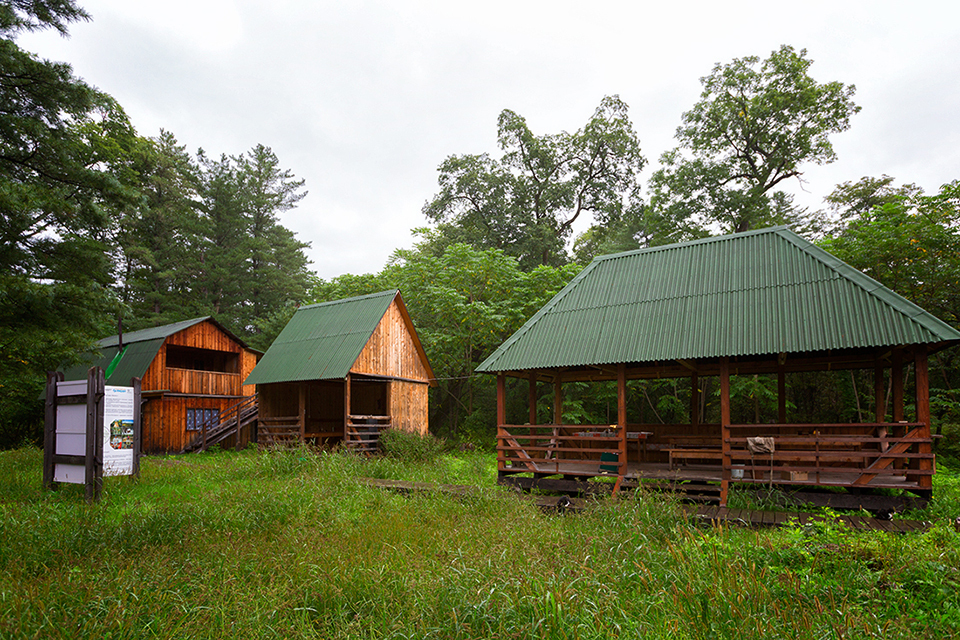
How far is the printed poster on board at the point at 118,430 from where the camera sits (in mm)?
10352

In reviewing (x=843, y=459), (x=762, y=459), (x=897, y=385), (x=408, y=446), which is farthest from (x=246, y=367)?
(x=897, y=385)

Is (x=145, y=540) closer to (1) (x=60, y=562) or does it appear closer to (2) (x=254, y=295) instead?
(1) (x=60, y=562)

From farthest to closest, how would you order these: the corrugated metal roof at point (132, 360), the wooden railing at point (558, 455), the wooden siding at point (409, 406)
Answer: the corrugated metal roof at point (132, 360)
the wooden siding at point (409, 406)
the wooden railing at point (558, 455)

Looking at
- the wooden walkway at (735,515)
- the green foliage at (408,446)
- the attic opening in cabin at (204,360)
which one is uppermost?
the attic opening in cabin at (204,360)

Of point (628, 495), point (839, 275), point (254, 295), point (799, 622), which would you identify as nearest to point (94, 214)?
point (628, 495)

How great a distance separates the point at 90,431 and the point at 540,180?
28669 mm

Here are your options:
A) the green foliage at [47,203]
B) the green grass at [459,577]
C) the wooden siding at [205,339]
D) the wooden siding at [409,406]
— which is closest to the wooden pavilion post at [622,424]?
the green grass at [459,577]

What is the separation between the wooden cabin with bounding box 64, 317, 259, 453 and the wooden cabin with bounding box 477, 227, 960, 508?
15042mm

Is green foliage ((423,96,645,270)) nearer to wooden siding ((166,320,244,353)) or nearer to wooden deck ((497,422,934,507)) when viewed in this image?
wooden siding ((166,320,244,353))

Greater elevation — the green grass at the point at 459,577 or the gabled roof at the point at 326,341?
the gabled roof at the point at 326,341

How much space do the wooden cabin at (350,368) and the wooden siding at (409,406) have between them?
4 centimetres

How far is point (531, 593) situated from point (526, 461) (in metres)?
7.77

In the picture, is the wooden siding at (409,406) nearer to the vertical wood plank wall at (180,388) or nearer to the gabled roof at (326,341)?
the gabled roof at (326,341)

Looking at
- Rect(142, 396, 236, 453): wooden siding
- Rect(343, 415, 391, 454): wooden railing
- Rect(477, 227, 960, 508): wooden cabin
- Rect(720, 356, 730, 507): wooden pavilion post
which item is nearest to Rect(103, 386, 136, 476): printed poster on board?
Rect(477, 227, 960, 508): wooden cabin
